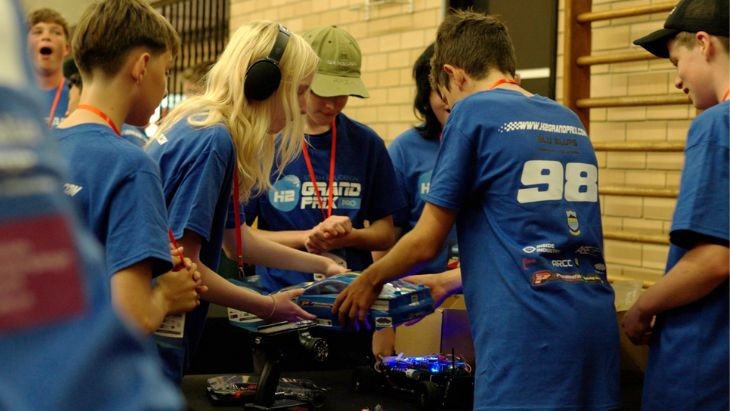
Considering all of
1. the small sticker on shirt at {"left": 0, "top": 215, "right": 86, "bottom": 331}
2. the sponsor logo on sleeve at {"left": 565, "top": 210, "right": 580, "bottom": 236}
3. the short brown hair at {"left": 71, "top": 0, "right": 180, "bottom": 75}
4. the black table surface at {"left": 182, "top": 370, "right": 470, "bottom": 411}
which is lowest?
the black table surface at {"left": 182, "top": 370, "right": 470, "bottom": 411}

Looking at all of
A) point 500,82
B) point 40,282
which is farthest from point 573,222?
point 40,282

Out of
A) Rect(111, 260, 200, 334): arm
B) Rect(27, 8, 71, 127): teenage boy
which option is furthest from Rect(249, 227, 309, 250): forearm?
Rect(27, 8, 71, 127): teenage boy

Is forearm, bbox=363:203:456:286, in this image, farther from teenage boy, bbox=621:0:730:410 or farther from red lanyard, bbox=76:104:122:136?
red lanyard, bbox=76:104:122:136

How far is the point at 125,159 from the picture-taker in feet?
5.12

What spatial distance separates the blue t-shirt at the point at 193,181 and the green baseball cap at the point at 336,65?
1.01 m

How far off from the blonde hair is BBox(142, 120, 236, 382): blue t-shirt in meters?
0.05

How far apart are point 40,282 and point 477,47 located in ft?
6.21

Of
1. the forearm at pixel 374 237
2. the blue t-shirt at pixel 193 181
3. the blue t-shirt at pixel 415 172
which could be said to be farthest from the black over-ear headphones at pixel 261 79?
the blue t-shirt at pixel 415 172

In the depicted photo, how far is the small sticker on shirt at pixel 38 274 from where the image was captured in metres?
0.48

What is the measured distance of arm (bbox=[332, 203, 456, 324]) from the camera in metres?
2.21

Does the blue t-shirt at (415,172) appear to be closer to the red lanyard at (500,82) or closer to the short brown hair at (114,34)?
the red lanyard at (500,82)

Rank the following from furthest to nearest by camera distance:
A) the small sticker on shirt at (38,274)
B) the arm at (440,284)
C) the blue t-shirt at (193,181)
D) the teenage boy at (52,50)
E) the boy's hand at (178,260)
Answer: the teenage boy at (52,50) → the arm at (440,284) → the blue t-shirt at (193,181) → the boy's hand at (178,260) → the small sticker on shirt at (38,274)

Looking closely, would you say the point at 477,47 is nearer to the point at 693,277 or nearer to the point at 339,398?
the point at 693,277

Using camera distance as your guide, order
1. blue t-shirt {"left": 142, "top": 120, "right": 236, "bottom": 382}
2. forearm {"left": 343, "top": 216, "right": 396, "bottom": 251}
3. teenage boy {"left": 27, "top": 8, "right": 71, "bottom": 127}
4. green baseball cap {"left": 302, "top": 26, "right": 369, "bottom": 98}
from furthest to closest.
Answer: teenage boy {"left": 27, "top": 8, "right": 71, "bottom": 127}
green baseball cap {"left": 302, "top": 26, "right": 369, "bottom": 98}
forearm {"left": 343, "top": 216, "right": 396, "bottom": 251}
blue t-shirt {"left": 142, "top": 120, "right": 236, "bottom": 382}
